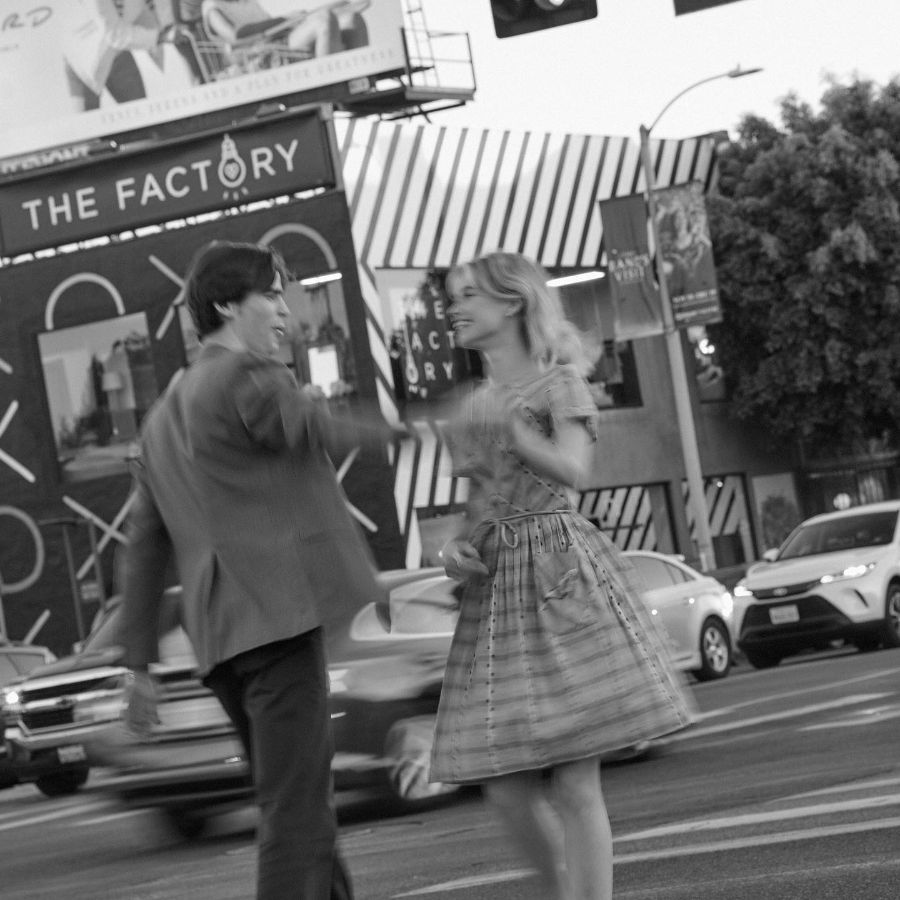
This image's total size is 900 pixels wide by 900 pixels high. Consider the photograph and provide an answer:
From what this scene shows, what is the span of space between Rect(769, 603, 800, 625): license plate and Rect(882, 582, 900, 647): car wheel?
2.95 ft

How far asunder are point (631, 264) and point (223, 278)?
26.4 m

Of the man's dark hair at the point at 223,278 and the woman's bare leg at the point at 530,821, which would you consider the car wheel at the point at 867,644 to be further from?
the man's dark hair at the point at 223,278

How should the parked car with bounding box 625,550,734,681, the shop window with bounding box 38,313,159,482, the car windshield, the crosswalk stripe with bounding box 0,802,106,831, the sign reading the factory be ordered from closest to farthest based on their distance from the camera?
the crosswalk stripe with bounding box 0,802,106,831 → the parked car with bounding box 625,550,734,681 → the car windshield → the sign reading the factory → the shop window with bounding box 38,313,159,482

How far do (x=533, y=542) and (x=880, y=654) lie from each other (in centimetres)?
1502

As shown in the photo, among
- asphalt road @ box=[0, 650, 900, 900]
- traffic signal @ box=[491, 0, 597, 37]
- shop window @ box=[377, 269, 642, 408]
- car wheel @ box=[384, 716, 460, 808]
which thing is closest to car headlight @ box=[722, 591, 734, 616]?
asphalt road @ box=[0, 650, 900, 900]

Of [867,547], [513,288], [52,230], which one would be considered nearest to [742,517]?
[52,230]

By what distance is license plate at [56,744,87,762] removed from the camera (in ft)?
57.5

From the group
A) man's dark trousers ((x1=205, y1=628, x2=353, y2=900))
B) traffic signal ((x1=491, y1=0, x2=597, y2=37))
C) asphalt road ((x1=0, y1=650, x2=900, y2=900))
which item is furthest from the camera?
traffic signal ((x1=491, y1=0, x2=597, y2=37))

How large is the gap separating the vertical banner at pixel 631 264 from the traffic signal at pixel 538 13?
1915 centimetres

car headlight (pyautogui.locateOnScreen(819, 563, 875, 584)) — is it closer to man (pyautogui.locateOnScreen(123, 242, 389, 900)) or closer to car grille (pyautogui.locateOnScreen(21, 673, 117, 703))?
car grille (pyautogui.locateOnScreen(21, 673, 117, 703))

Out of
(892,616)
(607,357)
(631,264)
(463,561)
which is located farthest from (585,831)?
(607,357)

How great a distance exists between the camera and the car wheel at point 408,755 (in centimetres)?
1044

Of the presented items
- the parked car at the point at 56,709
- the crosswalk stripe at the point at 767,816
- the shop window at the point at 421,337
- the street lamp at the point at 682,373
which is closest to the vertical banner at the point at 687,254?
the street lamp at the point at 682,373

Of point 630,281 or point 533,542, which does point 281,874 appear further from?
point 630,281
